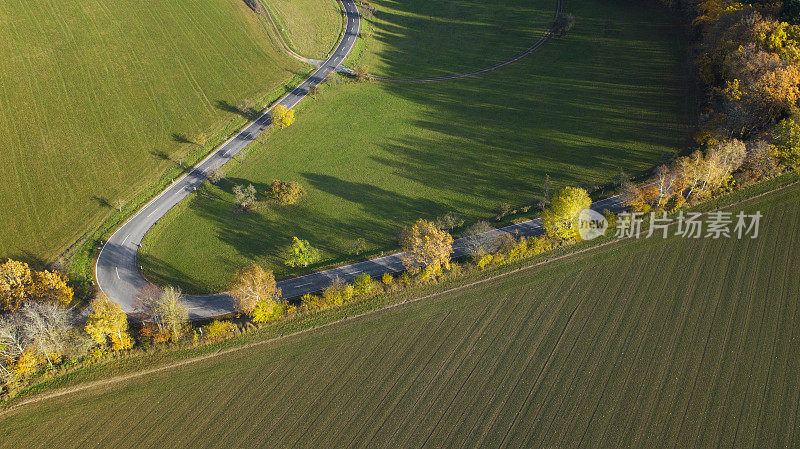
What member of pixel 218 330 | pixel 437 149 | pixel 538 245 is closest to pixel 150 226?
pixel 218 330

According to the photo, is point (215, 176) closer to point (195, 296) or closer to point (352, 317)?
point (195, 296)

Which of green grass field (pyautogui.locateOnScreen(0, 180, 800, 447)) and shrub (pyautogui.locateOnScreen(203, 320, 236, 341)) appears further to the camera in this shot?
shrub (pyautogui.locateOnScreen(203, 320, 236, 341))

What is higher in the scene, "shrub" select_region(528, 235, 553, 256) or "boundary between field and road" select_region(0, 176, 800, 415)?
"shrub" select_region(528, 235, 553, 256)

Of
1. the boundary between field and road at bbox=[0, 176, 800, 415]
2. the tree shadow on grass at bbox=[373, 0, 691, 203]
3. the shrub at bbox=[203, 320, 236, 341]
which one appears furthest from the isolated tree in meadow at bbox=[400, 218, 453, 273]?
the shrub at bbox=[203, 320, 236, 341]

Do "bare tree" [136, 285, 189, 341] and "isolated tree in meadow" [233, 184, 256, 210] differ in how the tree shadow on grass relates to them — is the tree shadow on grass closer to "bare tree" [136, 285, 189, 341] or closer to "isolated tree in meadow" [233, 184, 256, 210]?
"isolated tree in meadow" [233, 184, 256, 210]

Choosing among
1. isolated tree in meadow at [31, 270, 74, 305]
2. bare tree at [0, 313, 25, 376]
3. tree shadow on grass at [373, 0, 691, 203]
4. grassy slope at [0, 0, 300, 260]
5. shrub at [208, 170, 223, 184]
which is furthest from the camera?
tree shadow on grass at [373, 0, 691, 203]

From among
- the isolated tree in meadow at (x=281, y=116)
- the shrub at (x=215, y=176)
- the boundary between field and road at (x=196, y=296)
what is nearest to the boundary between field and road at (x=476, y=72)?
the isolated tree in meadow at (x=281, y=116)

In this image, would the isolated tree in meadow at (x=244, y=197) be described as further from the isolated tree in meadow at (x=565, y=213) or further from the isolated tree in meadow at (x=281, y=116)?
the isolated tree in meadow at (x=565, y=213)
